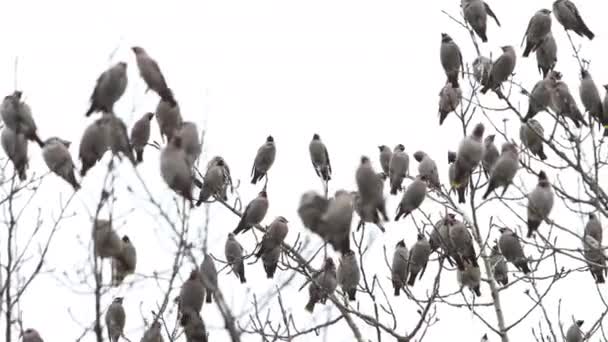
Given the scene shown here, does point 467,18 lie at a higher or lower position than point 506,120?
higher

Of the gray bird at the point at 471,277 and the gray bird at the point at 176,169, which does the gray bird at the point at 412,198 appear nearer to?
the gray bird at the point at 471,277

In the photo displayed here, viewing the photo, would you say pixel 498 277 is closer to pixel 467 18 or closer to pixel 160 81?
pixel 467 18

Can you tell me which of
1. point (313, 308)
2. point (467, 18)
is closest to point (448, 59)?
point (467, 18)

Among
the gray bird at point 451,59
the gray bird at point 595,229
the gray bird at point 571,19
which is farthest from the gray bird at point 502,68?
the gray bird at point 595,229

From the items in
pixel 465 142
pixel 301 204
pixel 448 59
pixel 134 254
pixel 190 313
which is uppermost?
pixel 448 59

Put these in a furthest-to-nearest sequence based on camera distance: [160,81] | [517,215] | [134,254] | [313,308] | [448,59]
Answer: [448,59] < [313,308] < [517,215] < [134,254] < [160,81]

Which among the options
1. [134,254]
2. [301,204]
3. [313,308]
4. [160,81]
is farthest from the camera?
[313,308]

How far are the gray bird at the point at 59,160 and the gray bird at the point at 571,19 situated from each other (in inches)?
207

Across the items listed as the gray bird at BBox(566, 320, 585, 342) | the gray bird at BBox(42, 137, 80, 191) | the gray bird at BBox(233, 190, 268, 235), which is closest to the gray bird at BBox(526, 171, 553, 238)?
the gray bird at BBox(566, 320, 585, 342)

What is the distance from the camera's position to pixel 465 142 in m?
7.67

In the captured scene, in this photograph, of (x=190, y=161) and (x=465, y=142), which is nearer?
(x=190, y=161)

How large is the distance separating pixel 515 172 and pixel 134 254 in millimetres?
3079

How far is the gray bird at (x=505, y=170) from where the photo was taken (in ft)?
25.0

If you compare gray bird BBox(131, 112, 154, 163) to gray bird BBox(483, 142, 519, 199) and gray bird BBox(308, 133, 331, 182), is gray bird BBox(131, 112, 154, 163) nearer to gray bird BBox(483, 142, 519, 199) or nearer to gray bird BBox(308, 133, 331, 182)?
gray bird BBox(308, 133, 331, 182)
